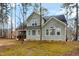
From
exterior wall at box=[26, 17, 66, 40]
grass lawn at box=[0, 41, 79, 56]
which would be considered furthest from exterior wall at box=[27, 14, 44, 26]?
grass lawn at box=[0, 41, 79, 56]

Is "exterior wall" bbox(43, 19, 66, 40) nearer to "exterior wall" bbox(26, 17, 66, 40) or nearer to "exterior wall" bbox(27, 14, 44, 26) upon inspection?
"exterior wall" bbox(26, 17, 66, 40)

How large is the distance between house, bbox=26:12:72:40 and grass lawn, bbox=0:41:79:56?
0.07 metres

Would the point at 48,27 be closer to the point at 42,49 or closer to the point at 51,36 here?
the point at 51,36

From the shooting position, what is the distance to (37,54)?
427cm

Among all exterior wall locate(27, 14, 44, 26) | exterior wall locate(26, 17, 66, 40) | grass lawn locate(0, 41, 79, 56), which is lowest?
grass lawn locate(0, 41, 79, 56)

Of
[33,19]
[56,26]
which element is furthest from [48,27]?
[33,19]

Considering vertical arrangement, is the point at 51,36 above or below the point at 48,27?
below

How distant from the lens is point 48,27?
428 cm

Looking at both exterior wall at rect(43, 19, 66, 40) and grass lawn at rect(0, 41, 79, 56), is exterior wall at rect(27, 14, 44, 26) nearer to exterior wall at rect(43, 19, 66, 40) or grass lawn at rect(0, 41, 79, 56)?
exterior wall at rect(43, 19, 66, 40)

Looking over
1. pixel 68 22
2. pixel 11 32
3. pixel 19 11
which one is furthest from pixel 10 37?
pixel 68 22

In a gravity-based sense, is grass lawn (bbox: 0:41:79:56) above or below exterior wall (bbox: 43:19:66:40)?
below

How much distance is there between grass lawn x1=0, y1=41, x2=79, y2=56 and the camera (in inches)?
168

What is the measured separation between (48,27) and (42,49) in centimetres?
26

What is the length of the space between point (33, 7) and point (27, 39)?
1.24ft
